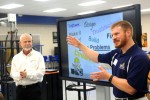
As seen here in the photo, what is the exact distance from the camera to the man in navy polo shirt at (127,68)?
183 centimetres

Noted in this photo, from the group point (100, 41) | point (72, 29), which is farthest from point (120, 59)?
point (72, 29)

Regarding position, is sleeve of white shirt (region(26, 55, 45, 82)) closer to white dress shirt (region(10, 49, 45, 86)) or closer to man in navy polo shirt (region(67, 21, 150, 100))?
white dress shirt (region(10, 49, 45, 86))

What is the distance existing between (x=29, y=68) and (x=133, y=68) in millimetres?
2144

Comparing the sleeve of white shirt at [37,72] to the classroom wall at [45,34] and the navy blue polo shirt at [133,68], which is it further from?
the classroom wall at [45,34]

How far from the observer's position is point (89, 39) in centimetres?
234

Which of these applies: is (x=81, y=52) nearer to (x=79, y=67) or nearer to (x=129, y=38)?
(x=79, y=67)

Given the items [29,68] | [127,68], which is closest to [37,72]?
[29,68]

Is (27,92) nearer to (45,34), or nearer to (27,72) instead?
(27,72)

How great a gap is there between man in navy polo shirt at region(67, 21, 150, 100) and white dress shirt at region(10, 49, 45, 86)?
5.81 feet

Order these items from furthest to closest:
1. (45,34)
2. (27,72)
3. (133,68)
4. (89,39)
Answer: (45,34), (27,72), (89,39), (133,68)

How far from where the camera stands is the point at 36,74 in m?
3.60

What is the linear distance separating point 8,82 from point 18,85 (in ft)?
3.09

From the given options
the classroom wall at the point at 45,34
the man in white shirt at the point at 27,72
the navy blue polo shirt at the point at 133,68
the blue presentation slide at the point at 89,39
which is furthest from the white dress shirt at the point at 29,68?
the classroom wall at the point at 45,34

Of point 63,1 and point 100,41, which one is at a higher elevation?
Answer: point 63,1
